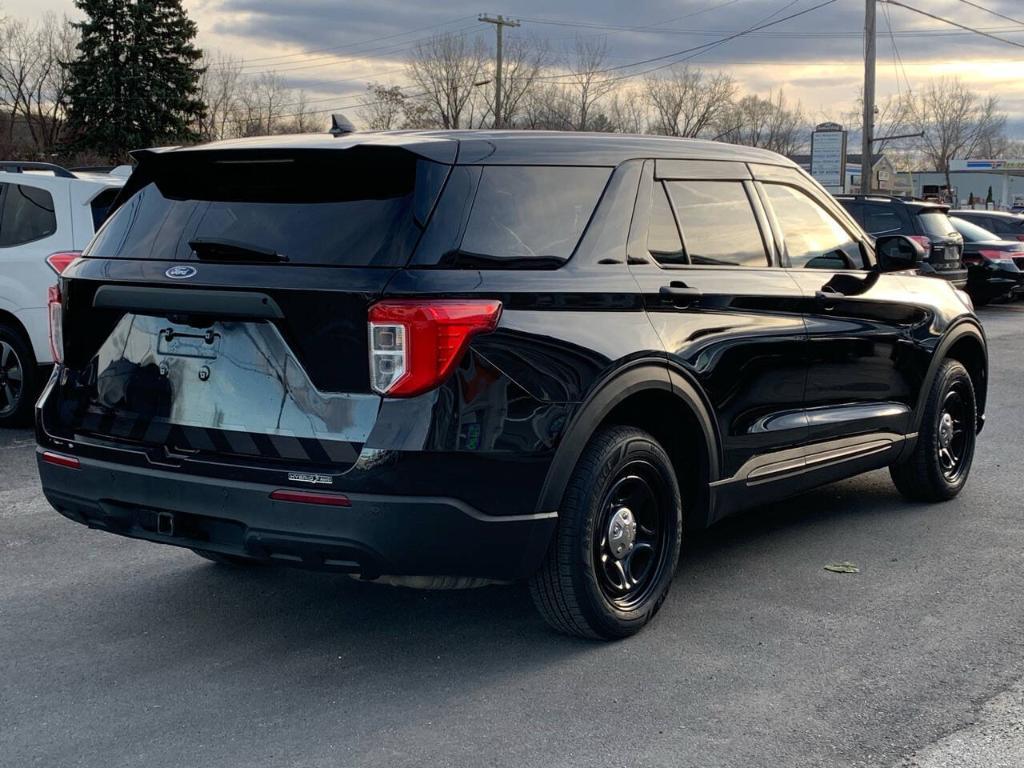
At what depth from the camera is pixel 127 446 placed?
13.6 feet

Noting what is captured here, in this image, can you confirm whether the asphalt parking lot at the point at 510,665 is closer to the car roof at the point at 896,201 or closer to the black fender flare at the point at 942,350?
the black fender flare at the point at 942,350

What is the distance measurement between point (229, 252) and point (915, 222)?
51.7ft

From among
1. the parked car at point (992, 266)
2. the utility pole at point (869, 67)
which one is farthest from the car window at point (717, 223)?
the utility pole at point (869, 67)

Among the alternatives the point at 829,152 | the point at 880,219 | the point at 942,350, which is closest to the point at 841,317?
the point at 942,350

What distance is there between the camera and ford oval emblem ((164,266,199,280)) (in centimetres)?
401

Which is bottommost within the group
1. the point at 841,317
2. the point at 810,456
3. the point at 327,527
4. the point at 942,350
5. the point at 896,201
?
the point at 810,456

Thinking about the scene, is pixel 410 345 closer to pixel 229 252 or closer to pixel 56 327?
pixel 229 252

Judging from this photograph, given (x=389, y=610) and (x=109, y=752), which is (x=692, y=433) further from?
(x=109, y=752)

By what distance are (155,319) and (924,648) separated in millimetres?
2894

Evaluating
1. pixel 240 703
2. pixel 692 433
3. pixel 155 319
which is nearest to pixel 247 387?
pixel 155 319

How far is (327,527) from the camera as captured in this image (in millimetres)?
3760

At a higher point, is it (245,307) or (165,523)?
(245,307)

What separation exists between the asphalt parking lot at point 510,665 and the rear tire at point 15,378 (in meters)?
3.09

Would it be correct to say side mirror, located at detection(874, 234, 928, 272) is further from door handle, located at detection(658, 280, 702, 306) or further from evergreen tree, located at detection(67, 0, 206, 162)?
evergreen tree, located at detection(67, 0, 206, 162)
